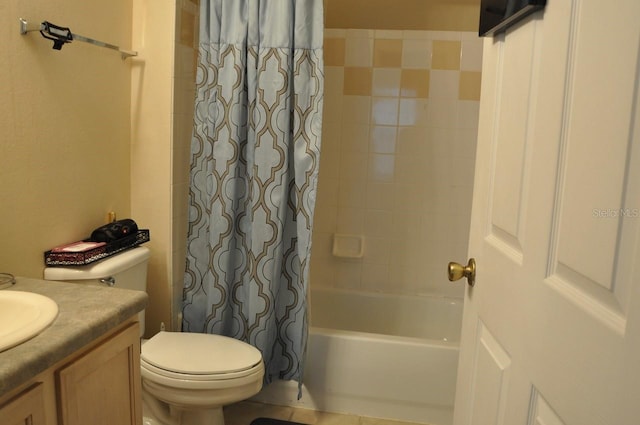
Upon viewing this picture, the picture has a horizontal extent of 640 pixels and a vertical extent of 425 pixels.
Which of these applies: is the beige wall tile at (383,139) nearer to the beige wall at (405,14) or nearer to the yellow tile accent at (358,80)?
the yellow tile accent at (358,80)

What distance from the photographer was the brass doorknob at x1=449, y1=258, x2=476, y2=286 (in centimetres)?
123

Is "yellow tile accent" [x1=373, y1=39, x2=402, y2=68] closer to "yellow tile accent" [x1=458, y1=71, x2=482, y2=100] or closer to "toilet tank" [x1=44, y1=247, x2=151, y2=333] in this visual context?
"yellow tile accent" [x1=458, y1=71, x2=482, y2=100]

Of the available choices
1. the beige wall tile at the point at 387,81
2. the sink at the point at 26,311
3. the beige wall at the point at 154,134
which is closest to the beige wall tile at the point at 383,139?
the beige wall tile at the point at 387,81

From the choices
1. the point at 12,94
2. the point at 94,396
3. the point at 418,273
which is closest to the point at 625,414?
the point at 94,396

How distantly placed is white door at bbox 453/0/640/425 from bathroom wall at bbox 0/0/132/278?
4.51 feet

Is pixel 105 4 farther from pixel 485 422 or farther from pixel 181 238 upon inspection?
pixel 485 422

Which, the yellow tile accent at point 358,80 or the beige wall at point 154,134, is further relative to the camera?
the yellow tile accent at point 358,80

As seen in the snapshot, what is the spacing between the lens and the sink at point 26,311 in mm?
1059

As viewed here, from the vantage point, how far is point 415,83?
9.39ft

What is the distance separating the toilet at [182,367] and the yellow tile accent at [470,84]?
1.81 m

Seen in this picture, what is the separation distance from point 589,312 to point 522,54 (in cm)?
52

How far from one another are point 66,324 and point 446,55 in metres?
2.38

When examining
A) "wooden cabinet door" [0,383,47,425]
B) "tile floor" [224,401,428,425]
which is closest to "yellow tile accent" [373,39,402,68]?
"tile floor" [224,401,428,425]

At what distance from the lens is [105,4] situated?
1988 millimetres
